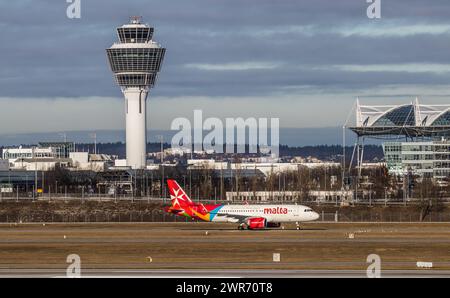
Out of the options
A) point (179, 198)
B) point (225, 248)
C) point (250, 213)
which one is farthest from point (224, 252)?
point (179, 198)

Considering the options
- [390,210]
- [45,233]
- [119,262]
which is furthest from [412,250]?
[390,210]

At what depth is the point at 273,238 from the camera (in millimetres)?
84500

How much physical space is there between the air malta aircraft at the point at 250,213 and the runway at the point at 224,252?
5617 mm

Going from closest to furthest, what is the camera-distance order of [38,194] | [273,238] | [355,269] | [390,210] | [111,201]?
[355,269], [273,238], [390,210], [111,201], [38,194]

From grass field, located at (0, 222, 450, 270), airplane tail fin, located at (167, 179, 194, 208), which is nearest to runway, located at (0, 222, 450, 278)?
grass field, located at (0, 222, 450, 270)

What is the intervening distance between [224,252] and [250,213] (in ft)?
122

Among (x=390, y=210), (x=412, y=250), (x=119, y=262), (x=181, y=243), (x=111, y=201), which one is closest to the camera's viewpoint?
(x=119, y=262)

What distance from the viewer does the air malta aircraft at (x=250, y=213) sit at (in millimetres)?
103500

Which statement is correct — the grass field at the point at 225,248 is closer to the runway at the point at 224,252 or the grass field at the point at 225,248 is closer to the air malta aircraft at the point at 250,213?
the runway at the point at 224,252

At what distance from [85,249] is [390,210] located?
80043 mm

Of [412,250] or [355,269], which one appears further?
[412,250]

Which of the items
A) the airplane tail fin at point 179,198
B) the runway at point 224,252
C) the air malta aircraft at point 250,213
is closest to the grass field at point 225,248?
the runway at point 224,252

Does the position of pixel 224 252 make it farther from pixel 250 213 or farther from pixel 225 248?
pixel 250 213
